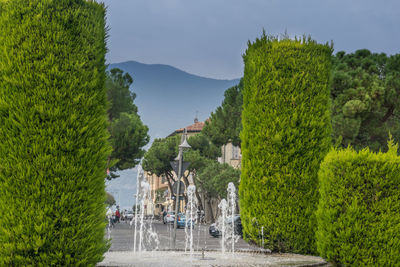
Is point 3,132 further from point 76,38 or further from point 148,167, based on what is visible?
point 148,167

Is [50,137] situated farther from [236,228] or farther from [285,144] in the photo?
[236,228]

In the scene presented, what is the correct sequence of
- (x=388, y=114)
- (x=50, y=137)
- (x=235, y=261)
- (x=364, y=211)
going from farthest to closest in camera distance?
1. (x=388, y=114)
2. (x=235, y=261)
3. (x=364, y=211)
4. (x=50, y=137)

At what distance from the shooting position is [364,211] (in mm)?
6426

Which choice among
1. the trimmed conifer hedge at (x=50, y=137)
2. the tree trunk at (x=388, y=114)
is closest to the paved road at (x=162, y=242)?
the trimmed conifer hedge at (x=50, y=137)

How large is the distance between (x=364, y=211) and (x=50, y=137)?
15.6 ft

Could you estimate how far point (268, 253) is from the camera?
29.5 feet

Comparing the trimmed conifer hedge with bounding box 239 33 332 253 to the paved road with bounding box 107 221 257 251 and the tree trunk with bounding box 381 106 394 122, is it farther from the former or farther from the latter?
the tree trunk with bounding box 381 106 394 122

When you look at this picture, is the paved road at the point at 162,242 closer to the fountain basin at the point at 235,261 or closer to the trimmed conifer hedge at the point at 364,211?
the fountain basin at the point at 235,261

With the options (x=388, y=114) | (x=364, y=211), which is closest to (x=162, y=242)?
(x=364, y=211)

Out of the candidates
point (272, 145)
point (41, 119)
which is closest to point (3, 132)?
point (41, 119)

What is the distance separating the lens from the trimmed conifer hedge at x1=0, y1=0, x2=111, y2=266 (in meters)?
5.30

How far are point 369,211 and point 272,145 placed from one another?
2.74 metres

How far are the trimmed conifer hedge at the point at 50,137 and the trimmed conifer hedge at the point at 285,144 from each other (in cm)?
385

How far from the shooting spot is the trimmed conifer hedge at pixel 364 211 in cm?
634
